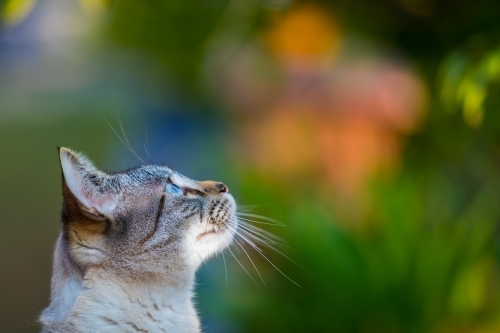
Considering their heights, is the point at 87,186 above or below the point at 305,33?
below

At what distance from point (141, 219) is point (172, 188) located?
5.6 inches

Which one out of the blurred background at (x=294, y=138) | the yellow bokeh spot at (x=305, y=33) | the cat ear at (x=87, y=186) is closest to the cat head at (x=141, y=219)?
→ the cat ear at (x=87, y=186)

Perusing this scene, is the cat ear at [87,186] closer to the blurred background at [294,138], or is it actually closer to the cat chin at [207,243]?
the cat chin at [207,243]

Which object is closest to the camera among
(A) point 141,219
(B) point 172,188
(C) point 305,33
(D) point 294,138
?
(A) point 141,219

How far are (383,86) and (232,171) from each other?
1094 millimetres

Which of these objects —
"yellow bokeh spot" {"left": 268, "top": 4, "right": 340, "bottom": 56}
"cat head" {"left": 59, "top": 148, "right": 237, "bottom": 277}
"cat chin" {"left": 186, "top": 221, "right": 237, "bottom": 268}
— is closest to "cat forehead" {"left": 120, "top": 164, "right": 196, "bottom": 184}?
"cat head" {"left": 59, "top": 148, "right": 237, "bottom": 277}

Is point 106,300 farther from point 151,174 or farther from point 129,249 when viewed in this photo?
point 151,174

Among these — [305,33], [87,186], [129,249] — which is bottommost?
[129,249]

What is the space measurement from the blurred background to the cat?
1108 millimetres

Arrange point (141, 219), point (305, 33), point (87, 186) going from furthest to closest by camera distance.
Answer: point (305, 33) < point (141, 219) < point (87, 186)

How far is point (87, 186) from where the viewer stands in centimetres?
146

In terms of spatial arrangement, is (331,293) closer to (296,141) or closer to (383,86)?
(296,141)

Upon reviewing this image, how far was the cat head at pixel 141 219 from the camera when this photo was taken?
1468mm

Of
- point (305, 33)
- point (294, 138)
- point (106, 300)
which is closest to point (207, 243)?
point (106, 300)
